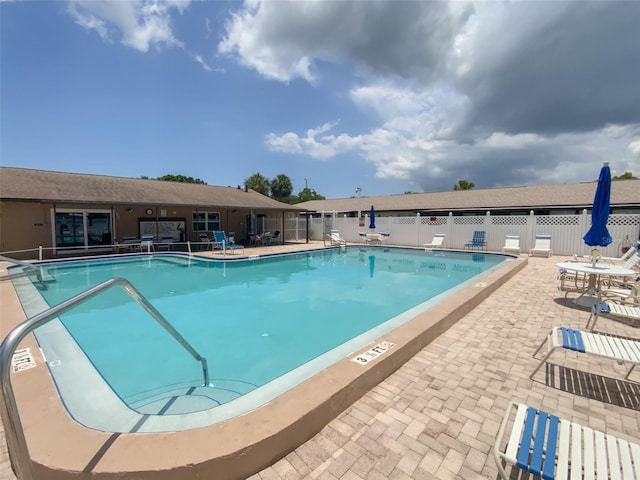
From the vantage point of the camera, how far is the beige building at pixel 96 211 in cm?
1277

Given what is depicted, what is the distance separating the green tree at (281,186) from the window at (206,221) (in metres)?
31.0

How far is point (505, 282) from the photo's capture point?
26.1 feet

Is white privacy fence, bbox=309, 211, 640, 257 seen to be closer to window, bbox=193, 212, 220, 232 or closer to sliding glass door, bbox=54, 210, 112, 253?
window, bbox=193, 212, 220, 232

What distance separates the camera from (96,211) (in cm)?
1512

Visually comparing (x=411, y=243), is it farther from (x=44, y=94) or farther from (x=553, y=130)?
(x=44, y=94)

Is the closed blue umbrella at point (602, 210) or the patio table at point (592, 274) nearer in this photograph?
the patio table at point (592, 274)

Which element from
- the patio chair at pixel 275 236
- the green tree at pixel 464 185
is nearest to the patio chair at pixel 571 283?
the patio chair at pixel 275 236

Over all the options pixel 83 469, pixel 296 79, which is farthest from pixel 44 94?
pixel 83 469

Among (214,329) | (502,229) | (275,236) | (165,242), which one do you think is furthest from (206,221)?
→ (502,229)

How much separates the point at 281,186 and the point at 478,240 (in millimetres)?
38159

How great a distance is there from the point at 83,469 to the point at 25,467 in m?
0.40

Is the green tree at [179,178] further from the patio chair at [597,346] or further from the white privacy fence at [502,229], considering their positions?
the patio chair at [597,346]

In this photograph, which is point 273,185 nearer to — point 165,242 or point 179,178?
point 179,178

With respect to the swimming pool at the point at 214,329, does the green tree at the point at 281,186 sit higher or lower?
higher
